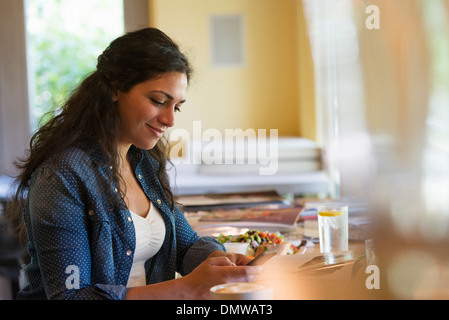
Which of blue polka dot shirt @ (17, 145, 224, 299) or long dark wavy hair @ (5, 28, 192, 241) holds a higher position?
long dark wavy hair @ (5, 28, 192, 241)

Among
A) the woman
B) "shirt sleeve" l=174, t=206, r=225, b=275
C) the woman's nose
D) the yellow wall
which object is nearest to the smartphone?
the woman

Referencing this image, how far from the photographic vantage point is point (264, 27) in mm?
4109

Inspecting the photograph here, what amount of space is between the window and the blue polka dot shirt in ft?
10.4

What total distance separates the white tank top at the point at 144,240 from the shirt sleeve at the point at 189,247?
0.09 m

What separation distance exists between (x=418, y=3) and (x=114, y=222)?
0.82 meters

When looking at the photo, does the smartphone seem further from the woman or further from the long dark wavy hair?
the long dark wavy hair

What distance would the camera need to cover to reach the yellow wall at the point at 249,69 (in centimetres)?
404

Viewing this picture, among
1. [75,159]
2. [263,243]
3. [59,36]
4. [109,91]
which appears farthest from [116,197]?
[59,36]

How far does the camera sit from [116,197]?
3.73ft

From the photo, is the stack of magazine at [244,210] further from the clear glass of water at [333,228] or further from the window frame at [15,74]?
the window frame at [15,74]

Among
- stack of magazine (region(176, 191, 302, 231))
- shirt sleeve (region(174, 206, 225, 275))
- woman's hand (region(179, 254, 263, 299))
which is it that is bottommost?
stack of magazine (region(176, 191, 302, 231))

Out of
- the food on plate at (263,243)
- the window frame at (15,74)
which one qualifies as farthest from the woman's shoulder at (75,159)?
the window frame at (15,74)

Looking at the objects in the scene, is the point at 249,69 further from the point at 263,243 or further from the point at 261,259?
the point at 261,259

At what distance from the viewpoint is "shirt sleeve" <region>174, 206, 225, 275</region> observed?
1.33 m
